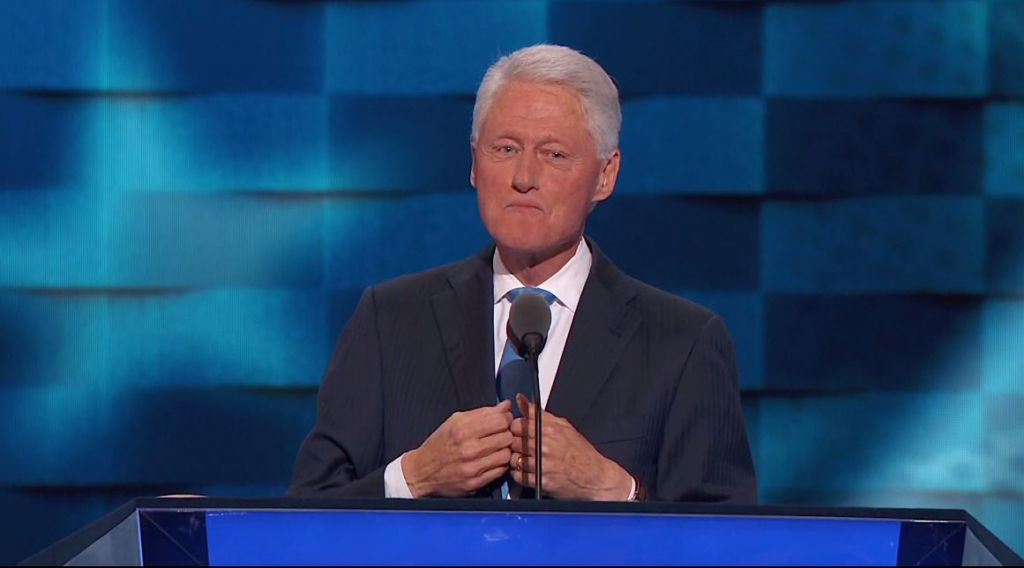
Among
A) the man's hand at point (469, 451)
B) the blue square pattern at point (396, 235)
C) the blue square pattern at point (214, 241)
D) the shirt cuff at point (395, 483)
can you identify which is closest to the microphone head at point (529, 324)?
the man's hand at point (469, 451)

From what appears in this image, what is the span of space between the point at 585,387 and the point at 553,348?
10cm

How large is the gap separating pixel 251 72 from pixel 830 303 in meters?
1.46

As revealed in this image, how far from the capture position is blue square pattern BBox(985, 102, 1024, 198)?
9.75ft

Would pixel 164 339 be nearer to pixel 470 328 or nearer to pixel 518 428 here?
pixel 470 328

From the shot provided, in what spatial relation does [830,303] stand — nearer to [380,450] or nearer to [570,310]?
[570,310]

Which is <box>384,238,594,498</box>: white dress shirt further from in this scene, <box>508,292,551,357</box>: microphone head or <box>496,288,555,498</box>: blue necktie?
<box>508,292,551,357</box>: microphone head

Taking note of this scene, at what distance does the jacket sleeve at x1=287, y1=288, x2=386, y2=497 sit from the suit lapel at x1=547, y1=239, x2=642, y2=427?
0.88ft

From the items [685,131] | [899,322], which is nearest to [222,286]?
[685,131]

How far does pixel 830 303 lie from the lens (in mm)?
2982

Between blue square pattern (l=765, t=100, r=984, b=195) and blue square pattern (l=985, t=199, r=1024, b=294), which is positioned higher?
blue square pattern (l=765, t=100, r=984, b=195)

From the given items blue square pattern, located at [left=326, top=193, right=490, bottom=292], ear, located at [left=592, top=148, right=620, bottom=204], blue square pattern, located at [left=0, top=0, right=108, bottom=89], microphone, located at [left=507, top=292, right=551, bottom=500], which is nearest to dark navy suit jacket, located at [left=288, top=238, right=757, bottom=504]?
ear, located at [left=592, top=148, right=620, bottom=204]

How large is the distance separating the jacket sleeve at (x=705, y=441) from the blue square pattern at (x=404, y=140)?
120 centimetres

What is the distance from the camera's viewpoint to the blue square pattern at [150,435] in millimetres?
3014

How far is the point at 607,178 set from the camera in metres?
1.97
